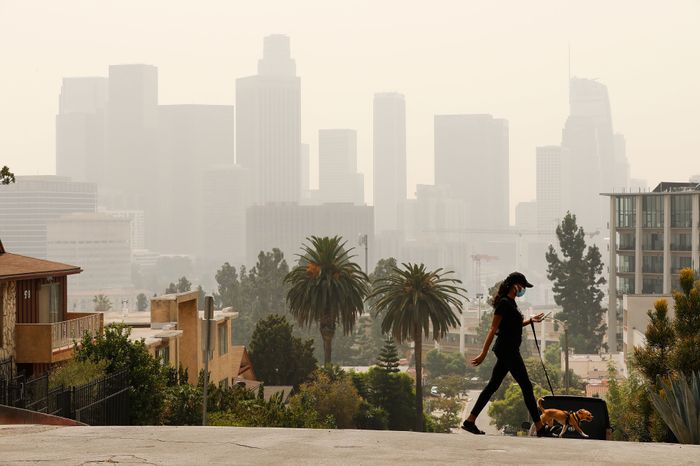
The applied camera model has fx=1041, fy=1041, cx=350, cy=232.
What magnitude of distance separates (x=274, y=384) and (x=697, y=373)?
6918cm

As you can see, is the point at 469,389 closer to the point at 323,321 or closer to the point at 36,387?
the point at 323,321

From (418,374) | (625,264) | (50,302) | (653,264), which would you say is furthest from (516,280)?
(625,264)

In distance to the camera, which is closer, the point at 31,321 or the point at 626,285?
the point at 31,321

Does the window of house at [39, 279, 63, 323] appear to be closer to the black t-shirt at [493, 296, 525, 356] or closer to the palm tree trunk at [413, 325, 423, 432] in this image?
the black t-shirt at [493, 296, 525, 356]

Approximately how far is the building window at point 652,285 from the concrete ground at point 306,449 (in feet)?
451

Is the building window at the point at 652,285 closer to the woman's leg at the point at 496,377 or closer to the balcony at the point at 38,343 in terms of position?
the balcony at the point at 38,343

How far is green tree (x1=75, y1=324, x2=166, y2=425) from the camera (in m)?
26.7

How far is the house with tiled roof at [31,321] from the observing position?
3250 centimetres

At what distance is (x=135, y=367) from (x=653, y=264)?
128850mm

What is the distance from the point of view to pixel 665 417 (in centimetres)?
1573

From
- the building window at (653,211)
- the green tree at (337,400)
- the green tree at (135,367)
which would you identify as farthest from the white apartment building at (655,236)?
the green tree at (135,367)

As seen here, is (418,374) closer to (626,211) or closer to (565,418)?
(565,418)

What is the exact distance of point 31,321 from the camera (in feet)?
113

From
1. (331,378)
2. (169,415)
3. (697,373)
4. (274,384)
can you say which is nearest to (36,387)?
(169,415)
